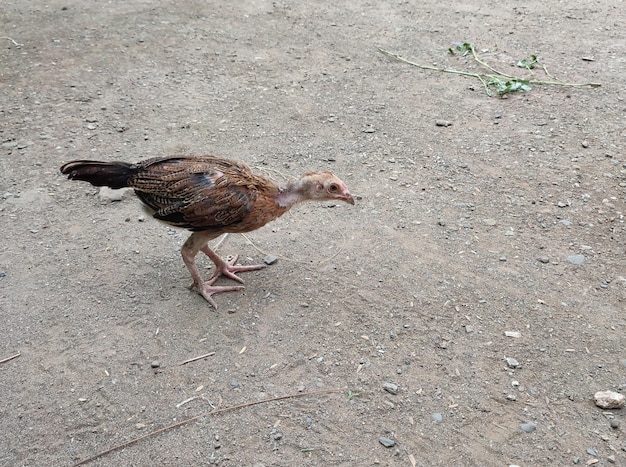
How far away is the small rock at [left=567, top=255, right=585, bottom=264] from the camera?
15.3 ft

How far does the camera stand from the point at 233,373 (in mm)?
3807

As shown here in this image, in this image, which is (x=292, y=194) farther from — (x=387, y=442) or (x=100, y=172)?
(x=387, y=442)

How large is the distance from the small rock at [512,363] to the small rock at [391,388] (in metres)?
0.74

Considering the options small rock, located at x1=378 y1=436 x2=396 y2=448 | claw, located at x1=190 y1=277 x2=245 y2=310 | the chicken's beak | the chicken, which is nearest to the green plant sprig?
the chicken's beak

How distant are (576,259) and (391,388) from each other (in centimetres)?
199

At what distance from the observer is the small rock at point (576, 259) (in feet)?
15.3

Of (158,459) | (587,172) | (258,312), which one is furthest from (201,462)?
(587,172)

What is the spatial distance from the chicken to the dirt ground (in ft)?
1.84

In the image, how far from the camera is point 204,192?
4062 mm

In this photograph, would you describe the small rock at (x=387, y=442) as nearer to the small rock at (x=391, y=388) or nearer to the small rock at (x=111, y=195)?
the small rock at (x=391, y=388)

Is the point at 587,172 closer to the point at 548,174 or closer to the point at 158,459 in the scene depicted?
the point at 548,174

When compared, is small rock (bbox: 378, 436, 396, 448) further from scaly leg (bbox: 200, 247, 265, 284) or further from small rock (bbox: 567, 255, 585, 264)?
small rock (bbox: 567, 255, 585, 264)

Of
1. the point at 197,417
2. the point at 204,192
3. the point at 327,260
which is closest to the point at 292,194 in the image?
the point at 204,192

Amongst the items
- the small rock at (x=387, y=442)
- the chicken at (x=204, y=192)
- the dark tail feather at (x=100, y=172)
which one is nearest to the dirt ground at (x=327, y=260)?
the small rock at (x=387, y=442)
